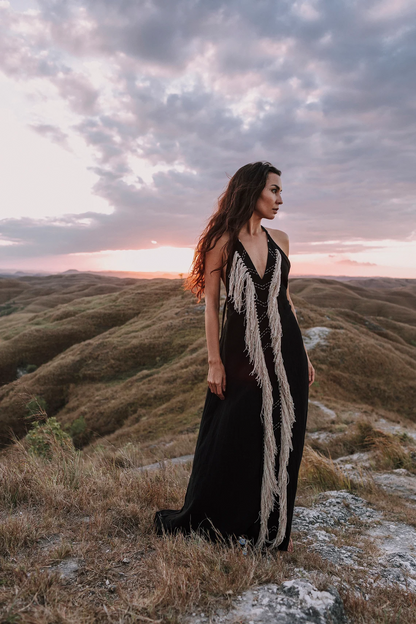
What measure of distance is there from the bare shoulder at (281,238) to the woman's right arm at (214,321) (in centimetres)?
60

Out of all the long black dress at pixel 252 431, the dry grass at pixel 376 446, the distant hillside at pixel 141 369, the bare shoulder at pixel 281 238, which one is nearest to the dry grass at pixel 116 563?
the long black dress at pixel 252 431

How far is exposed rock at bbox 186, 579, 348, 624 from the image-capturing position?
6.49 feet

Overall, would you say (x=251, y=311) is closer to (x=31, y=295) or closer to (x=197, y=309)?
(x=197, y=309)

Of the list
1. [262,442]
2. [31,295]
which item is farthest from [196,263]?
[31,295]

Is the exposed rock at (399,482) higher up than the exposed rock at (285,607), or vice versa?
the exposed rock at (285,607)

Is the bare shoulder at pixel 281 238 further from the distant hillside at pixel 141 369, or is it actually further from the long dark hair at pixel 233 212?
the distant hillside at pixel 141 369

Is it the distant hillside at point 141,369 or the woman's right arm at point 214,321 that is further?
the distant hillside at point 141,369

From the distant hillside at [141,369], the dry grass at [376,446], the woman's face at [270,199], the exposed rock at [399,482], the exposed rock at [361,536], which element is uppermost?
the woman's face at [270,199]

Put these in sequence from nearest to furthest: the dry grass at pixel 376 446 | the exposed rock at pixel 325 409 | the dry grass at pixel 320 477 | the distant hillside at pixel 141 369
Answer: the dry grass at pixel 320 477 < the dry grass at pixel 376 446 < the exposed rock at pixel 325 409 < the distant hillside at pixel 141 369

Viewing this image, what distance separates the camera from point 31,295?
107750mm

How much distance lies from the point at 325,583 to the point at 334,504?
84.8 inches

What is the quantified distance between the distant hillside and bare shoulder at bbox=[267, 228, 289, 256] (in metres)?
10.2

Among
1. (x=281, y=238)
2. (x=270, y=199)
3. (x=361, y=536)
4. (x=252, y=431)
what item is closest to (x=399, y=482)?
(x=361, y=536)

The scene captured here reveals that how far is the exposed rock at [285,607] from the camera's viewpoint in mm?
1979
